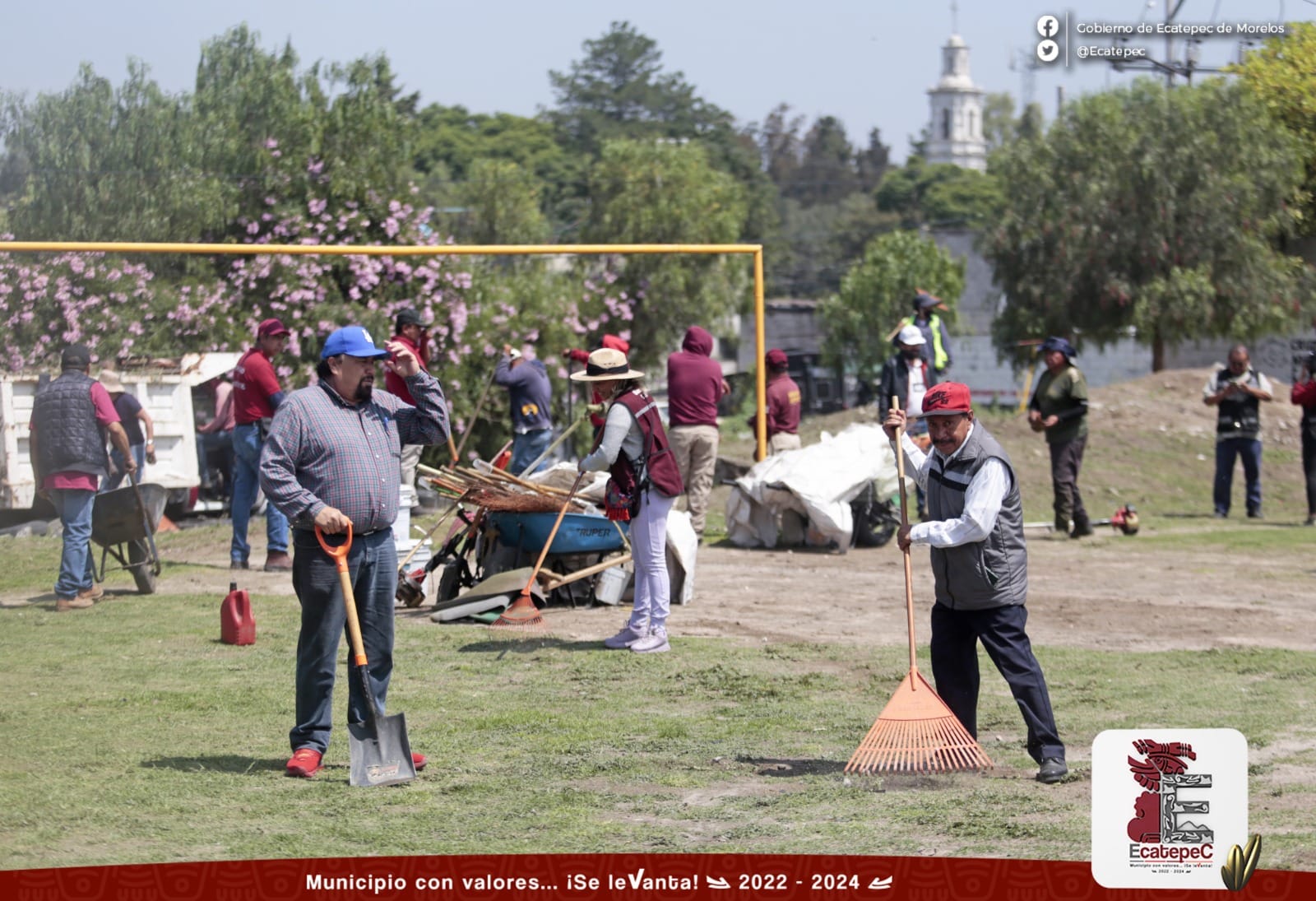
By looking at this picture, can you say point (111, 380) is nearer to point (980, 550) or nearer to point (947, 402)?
point (947, 402)

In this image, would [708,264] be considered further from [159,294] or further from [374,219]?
[159,294]

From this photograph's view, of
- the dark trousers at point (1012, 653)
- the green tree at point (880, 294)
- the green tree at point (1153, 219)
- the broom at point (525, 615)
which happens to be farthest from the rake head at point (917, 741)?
the green tree at point (880, 294)

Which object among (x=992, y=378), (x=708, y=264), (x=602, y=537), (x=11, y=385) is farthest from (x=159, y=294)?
(x=992, y=378)

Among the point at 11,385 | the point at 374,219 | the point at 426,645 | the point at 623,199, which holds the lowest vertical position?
the point at 426,645

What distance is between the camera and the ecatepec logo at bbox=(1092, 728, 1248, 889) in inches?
215

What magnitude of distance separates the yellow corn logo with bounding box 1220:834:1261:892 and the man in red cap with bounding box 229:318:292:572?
838cm

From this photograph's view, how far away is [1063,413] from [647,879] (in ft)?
33.5

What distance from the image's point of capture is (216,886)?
5.24 meters

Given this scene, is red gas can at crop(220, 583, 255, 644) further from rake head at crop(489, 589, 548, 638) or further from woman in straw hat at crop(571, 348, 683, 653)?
woman in straw hat at crop(571, 348, 683, 653)

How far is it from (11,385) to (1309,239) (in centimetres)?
2981

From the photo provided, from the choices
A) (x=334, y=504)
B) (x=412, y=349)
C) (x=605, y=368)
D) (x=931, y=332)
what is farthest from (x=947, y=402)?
(x=931, y=332)

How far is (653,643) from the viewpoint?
9.64 metres

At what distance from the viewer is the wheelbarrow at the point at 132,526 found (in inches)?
444

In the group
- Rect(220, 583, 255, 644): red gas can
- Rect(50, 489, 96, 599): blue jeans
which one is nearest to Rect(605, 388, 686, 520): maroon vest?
Rect(220, 583, 255, 644): red gas can
